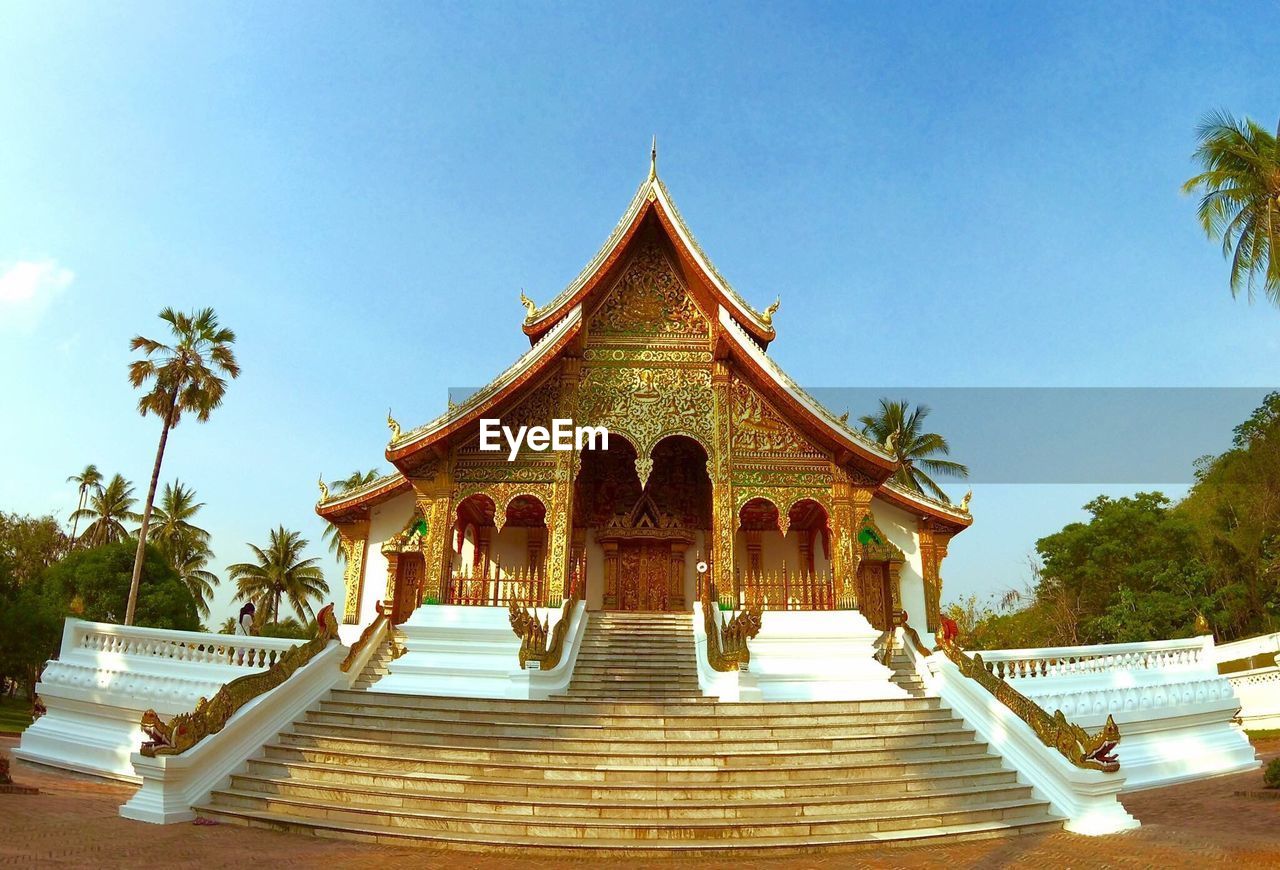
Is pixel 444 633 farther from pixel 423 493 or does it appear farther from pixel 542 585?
pixel 542 585

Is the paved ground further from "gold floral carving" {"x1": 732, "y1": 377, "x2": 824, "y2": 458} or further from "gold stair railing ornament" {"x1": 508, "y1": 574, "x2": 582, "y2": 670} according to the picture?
"gold floral carving" {"x1": 732, "y1": 377, "x2": 824, "y2": 458}

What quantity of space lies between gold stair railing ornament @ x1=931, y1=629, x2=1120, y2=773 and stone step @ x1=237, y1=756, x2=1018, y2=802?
617 mm

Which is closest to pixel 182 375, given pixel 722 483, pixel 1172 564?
pixel 722 483

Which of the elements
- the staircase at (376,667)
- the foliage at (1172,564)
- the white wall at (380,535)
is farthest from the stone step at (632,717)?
the foliage at (1172,564)

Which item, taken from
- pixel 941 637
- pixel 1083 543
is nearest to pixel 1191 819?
pixel 941 637

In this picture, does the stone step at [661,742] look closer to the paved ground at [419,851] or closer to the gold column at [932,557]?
the paved ground at [419,851]

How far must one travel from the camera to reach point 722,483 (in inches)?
511

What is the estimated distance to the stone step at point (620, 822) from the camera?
239 inches

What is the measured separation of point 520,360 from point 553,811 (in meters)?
8.10

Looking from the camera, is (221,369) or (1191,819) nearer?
(1191,819)

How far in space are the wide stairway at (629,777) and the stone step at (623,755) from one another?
0.02 metres

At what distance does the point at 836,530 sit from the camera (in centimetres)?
1280

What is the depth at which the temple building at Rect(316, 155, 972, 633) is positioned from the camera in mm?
12734

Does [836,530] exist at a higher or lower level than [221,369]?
lower
